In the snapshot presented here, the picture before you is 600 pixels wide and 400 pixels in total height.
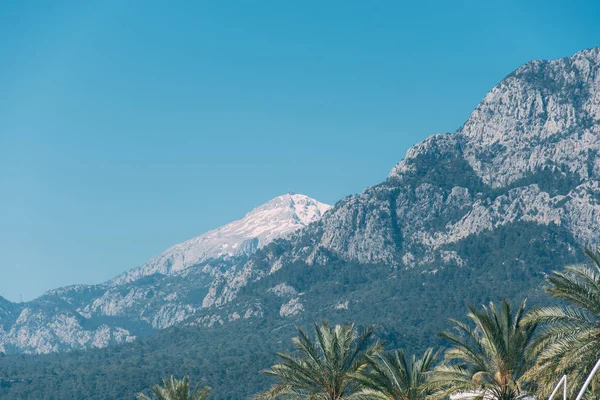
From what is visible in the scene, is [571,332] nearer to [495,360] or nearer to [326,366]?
[495,360]

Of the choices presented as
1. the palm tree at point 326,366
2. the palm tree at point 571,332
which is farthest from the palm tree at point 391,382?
the palm tree at point 571,332

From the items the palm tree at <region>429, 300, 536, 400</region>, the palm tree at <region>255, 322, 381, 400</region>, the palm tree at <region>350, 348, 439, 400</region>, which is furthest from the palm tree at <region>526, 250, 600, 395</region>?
the palm tree at <region>255, 322, 381, 400</region>

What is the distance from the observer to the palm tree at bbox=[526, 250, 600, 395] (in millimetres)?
58781

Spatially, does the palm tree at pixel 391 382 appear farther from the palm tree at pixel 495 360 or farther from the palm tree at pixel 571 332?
the palm tree at pixel 571 332

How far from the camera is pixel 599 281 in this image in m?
59.7

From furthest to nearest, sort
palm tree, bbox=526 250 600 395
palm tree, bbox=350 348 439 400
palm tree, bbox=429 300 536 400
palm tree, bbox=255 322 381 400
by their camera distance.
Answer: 1. palm tree, bbox=255 322 381 400
2. palm tree, bbox=350 348 439 400
3. palm tree, bbox=429 300 536 400
4. palm tree, bbox=526 250 600 395

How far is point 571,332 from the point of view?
60.1 meters

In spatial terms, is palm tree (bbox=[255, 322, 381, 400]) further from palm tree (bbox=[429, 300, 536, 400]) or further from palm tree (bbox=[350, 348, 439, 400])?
palm tree (bbox=[429, 300, 536, 400])

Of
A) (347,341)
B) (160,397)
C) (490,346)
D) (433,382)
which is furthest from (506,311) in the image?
(160,397)

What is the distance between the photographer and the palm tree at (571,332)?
58.8 meters

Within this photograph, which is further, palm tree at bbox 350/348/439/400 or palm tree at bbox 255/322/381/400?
palm tree at bbox 255/322/381/400

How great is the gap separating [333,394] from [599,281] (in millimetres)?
23823

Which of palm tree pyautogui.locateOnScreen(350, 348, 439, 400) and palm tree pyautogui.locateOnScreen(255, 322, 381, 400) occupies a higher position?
palm tree pyautogui.locateOnScreen(255, 322, 381, 400)

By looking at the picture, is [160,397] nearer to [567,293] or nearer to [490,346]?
[490,346]
